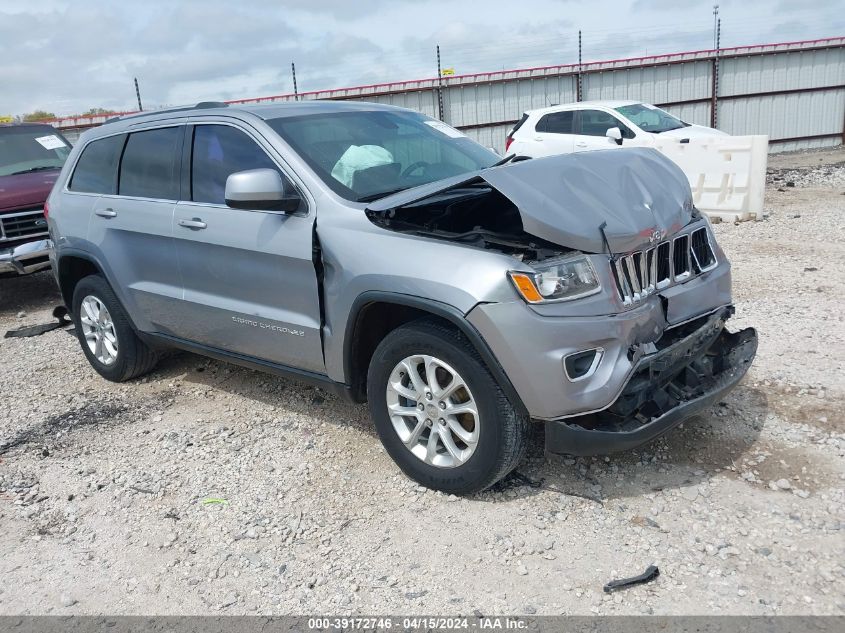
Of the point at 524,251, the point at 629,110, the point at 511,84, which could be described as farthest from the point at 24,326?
the point at 511,84

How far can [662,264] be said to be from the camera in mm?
3496

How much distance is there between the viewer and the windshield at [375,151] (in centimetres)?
384

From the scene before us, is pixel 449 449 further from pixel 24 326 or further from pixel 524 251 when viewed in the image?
pixel 24 326

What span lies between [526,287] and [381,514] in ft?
4.32

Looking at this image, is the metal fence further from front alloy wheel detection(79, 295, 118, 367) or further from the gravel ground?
the gravel ground

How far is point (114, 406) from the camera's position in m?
5.07

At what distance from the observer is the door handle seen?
4200mm

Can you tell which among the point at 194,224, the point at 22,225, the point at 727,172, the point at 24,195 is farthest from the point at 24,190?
the point at 727,172

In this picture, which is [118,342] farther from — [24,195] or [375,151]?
[24,195]

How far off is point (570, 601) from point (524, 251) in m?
1.44

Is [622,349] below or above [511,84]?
below

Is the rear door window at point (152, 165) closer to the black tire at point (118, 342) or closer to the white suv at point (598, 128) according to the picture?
the black tire at point (118, 342)

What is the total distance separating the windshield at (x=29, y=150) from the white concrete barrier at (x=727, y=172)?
8380mm

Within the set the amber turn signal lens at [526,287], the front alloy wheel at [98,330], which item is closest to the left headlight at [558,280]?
the amber turn signal lens at [526,287]
